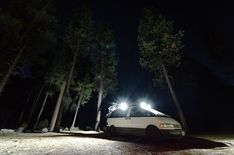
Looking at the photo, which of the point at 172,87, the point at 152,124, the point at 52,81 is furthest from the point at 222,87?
the point at 152,124

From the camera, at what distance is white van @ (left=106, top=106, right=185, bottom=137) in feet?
35.7

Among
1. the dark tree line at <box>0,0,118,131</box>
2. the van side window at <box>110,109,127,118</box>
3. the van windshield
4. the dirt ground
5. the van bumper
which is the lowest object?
the dirt ground

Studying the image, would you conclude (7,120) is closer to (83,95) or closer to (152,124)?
(83,95)

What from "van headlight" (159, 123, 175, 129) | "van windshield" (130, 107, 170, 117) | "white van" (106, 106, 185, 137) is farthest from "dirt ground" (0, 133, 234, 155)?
"van windshield" (130, 107, 170, 117)

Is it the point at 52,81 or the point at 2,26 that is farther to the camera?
the point at 52,81

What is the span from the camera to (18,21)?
52.5 ft

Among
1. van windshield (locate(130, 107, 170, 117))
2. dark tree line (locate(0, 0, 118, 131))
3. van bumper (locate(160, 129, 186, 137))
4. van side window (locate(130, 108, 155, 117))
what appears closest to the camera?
van bumper (locate(160, 129, 186, 137))

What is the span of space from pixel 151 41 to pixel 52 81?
1648cm

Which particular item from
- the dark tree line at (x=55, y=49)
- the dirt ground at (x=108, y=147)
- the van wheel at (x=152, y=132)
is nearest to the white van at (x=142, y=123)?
the van wheel at (x=152, y=132)

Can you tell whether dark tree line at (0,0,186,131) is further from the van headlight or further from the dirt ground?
the van headlight

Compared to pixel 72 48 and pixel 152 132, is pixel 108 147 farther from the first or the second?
pixel 72 48

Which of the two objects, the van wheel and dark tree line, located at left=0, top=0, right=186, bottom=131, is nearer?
the van wheel

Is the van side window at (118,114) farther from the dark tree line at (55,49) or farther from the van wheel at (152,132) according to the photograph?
the dark tree line at (55,49)

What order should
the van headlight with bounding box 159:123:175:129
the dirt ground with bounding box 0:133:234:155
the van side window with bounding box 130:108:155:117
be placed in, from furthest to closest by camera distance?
the van side window with bounding box 130:108:155:117, the van headlight with bounding box 159:123:175:129, the dirt ground with bounding box 0:133:234:155
